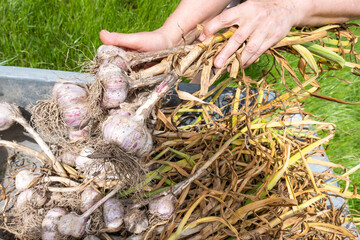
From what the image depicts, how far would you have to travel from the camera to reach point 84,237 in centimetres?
92

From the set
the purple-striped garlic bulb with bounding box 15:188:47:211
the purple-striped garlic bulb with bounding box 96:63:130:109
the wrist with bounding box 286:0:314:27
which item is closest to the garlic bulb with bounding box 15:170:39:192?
the purple-striped garlic bulb with bounding box 15:188:47:211

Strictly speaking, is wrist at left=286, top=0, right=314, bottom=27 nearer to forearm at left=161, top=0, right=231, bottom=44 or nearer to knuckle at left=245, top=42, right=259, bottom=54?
knuckle at left=245, top=42, right=259, bottom=54

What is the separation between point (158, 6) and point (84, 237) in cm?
154

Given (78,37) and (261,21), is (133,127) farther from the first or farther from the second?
(78,37)

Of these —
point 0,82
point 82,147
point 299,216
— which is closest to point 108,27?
point 0,82

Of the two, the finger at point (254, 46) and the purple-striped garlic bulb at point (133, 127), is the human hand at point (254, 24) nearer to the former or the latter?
the finger at point (254, 46)

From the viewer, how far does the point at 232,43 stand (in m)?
0.90

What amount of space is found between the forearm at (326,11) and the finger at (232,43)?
7.9 inches

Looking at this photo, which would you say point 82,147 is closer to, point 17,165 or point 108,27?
point 17,165

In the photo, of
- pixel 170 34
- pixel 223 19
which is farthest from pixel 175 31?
pixel 223 19

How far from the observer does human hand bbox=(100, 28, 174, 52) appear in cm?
101

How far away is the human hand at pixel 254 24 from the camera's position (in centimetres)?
89

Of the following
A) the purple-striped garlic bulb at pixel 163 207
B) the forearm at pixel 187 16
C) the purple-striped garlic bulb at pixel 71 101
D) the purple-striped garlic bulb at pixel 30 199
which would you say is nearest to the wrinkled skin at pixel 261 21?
the forearm at pixel 187 16

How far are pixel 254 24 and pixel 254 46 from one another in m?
0.06
